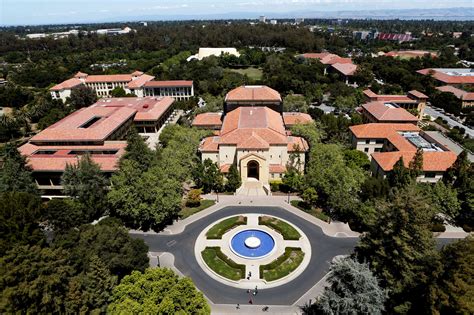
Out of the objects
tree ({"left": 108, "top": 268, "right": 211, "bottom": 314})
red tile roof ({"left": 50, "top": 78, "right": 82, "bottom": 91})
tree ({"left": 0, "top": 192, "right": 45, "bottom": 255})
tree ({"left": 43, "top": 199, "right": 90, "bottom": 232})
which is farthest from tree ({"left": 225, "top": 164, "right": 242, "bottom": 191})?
red tile roof ({"left": 50, "top": 78, "right": 82, "bottom": 91})

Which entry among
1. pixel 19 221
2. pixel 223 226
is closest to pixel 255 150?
pixel 223 226

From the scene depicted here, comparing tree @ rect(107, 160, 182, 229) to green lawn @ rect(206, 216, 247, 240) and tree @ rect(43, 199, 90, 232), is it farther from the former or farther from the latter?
green lawn @ rect(206, 216, 247, 240)

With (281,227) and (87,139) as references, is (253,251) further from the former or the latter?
(87,139)

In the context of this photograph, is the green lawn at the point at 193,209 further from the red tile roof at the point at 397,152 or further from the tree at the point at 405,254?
the red tile roof at the point at 397,152

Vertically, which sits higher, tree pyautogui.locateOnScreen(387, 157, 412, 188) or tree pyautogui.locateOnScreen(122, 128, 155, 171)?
tree pyautogui.locateOnScreen(122, 128, 155, 171)

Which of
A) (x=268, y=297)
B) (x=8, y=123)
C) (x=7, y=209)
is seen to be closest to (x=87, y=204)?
(x=7, y=209)

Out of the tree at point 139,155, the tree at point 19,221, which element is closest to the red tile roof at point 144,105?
the tree at point 139,155
